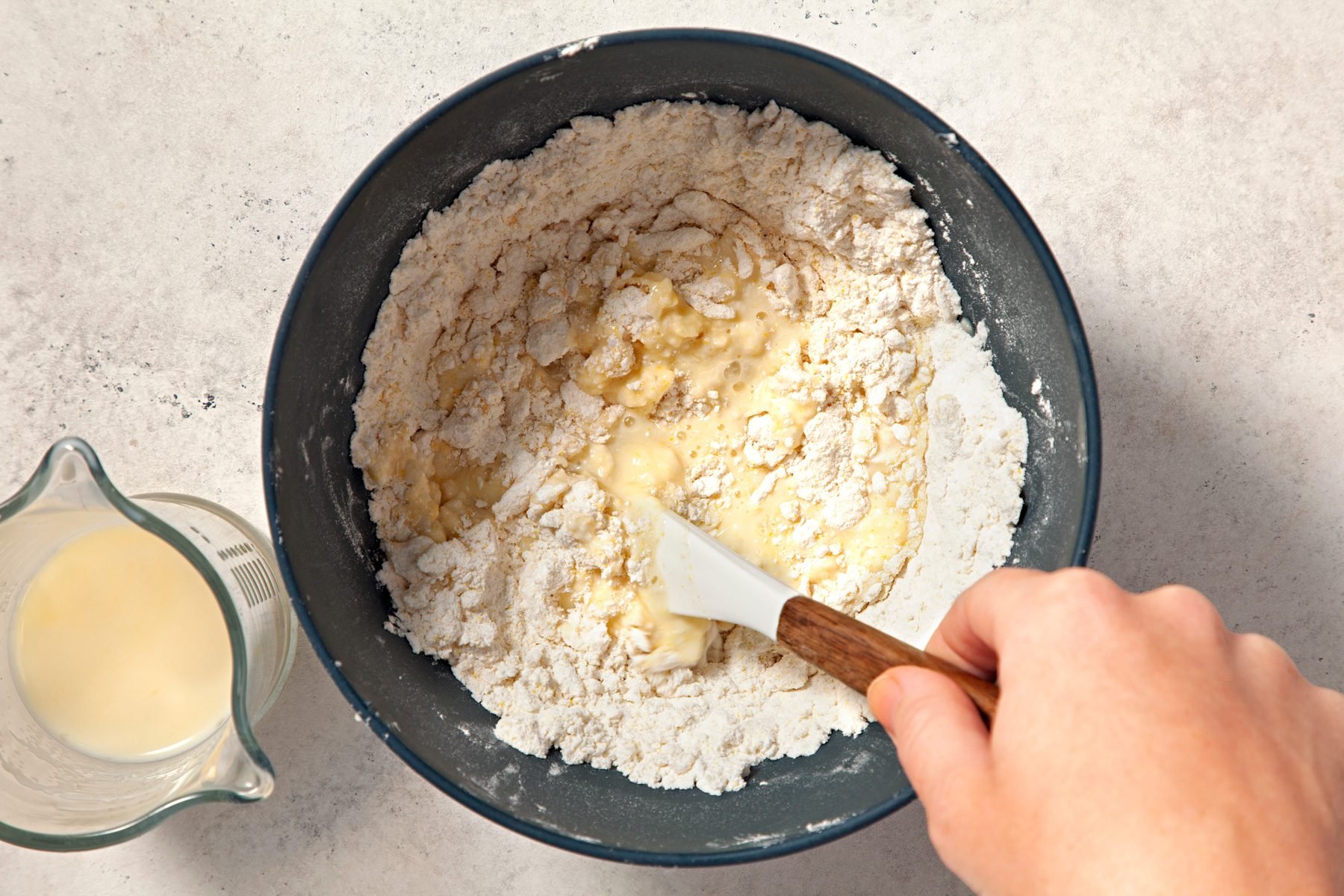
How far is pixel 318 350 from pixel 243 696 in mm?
401

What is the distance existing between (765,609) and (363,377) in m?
0.60

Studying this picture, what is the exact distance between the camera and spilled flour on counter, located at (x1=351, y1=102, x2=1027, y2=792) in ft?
3.98

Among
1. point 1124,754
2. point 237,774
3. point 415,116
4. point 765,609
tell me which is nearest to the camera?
point 1124,754

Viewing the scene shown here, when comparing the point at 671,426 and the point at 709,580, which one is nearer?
the point at 709,580

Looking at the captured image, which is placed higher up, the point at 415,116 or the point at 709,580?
the point at 415,116

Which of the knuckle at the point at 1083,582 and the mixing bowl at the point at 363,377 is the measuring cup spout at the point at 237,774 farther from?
the knuckle at the point at 1083,582

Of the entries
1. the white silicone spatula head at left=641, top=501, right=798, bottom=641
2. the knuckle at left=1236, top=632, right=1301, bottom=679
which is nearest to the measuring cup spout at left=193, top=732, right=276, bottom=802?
the white silicone spatula head at left=641, top=501, right=798, bottom=641

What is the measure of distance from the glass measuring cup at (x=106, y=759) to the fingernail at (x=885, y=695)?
0.65 meters

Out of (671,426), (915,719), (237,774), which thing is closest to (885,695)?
(915,719)

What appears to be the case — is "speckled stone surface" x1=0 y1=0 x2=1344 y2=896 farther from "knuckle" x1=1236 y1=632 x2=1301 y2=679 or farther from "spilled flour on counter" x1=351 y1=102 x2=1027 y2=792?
"knuckle" x1=1236 y1=632 x2=1301 y2=679

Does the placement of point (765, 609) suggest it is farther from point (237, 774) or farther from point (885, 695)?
point (237, 774)

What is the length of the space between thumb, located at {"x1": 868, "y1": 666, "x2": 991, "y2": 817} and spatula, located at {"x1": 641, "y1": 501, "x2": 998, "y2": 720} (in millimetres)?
45

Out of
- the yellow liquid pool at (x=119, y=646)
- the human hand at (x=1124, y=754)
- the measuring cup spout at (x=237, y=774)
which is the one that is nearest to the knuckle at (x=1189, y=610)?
the human hand at (x=1124, y=754)

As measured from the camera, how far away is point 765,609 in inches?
46.1
